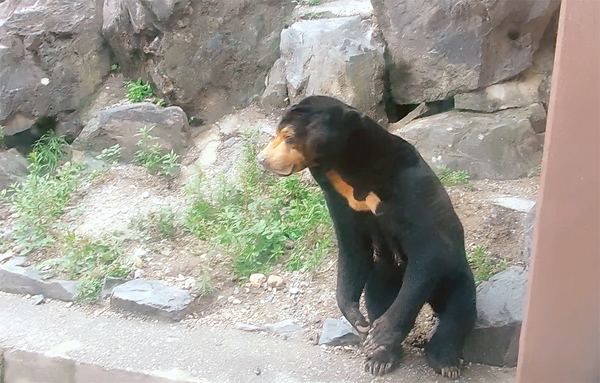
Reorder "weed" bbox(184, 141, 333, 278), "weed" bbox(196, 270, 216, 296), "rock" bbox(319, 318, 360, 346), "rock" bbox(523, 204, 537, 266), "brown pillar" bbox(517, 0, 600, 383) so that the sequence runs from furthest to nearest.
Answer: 1. "weed" bbox(184, 141, 333, 278)
2. "weed" bbox(196, 270, 216, 296)
3. "rock" bbox(523, 204, 537, 266)
4. "rock" bbox(319, 318, 360, 346)
5. "brown pillar" bbox(517, 0, 600, 383)

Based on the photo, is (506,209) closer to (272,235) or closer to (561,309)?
(272,235)

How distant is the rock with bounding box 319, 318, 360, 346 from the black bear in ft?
0.90

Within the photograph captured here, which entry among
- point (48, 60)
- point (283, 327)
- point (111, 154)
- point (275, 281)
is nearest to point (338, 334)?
point (283, 327)

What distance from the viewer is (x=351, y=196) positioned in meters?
3.20

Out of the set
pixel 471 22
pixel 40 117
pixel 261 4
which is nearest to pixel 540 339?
pixel 471 22

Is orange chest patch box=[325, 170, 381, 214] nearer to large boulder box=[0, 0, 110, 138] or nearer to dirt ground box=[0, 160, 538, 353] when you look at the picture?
dirt ground box=[0, 160, 538, 353]

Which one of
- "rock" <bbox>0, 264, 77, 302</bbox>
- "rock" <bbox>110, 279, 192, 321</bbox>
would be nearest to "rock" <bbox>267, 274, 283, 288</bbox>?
"rock" <bbox>110, 279, 192, 321</bbox>

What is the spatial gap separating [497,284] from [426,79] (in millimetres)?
2178

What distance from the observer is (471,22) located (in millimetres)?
5105

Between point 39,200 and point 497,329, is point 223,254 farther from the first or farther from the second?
point 497,329

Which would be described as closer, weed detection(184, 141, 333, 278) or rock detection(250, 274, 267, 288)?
rock detection(250, 274, 267, 288)

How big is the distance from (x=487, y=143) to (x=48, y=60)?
394 cm

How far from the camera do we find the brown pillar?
78.8 inches

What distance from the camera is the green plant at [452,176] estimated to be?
5.00 meters
